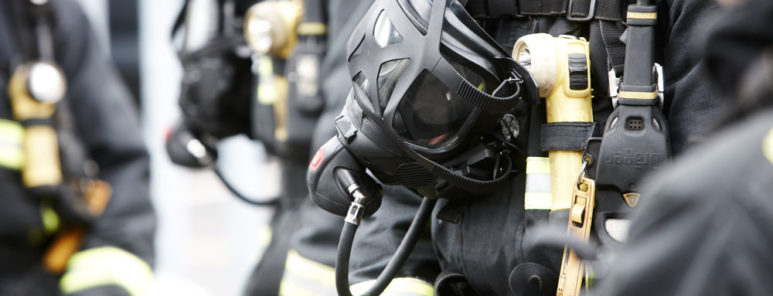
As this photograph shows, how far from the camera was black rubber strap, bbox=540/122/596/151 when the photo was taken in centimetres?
167

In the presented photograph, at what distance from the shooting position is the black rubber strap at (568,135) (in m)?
1.67

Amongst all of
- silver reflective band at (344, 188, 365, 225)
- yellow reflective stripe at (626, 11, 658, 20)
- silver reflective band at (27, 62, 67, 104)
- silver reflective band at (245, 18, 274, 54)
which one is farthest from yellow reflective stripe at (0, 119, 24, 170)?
yellow reflective stripe at (626, 11, 658, 20)

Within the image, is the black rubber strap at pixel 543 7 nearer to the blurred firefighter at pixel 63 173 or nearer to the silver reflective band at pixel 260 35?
the silver reflective band at pixel 260 35

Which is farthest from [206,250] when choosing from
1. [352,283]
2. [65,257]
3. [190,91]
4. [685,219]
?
Result: [685,219]

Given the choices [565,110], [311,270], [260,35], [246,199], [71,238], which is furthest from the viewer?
[246,199]

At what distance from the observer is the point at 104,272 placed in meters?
2.90

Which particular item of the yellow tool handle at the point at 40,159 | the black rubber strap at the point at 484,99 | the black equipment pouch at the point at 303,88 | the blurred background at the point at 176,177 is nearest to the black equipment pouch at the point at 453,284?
the black rubber strap at the point at 484,99

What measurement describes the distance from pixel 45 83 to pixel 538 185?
1.71 metres

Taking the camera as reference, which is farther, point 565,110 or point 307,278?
point 307,278

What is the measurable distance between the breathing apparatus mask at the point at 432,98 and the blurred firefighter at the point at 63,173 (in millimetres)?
1386

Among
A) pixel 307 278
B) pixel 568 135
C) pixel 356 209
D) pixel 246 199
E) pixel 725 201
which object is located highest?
pixel 725 201

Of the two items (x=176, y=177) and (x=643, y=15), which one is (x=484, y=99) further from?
(x=176, y=177)

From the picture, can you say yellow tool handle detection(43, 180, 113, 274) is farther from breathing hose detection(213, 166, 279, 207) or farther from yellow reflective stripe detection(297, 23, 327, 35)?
yellow reflective stripe detection(297, 23, 327, 35)

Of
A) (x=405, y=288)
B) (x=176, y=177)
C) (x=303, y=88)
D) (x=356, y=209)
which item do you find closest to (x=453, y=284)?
(x=405, y=288)
